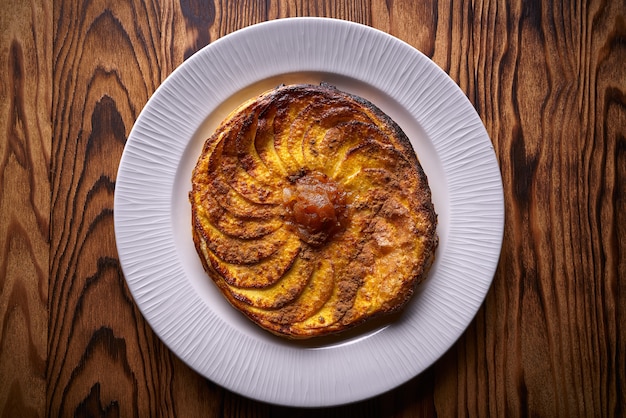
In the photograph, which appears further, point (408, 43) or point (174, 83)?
point (408, 43)

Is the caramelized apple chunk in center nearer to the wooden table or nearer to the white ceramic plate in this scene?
the white ceramic plate

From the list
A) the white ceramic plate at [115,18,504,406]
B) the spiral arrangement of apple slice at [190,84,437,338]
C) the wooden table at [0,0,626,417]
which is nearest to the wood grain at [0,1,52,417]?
the wooden table at [0,0,626,417]

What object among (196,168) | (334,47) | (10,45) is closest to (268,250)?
(196,168)

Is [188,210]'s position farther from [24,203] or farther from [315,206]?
[24,203]

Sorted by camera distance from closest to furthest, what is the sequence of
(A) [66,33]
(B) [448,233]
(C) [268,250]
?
1. (C) [268,250]
2. (B) [448,233]
3. (A) [66,33]

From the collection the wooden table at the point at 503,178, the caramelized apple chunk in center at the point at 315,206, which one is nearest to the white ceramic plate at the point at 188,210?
the wooden table at the point at 503,178

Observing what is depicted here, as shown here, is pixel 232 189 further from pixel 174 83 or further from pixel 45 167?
pixel 45 167

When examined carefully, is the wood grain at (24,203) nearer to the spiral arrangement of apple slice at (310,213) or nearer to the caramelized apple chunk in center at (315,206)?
the spiral arrangement of apple slice at (310,213)
